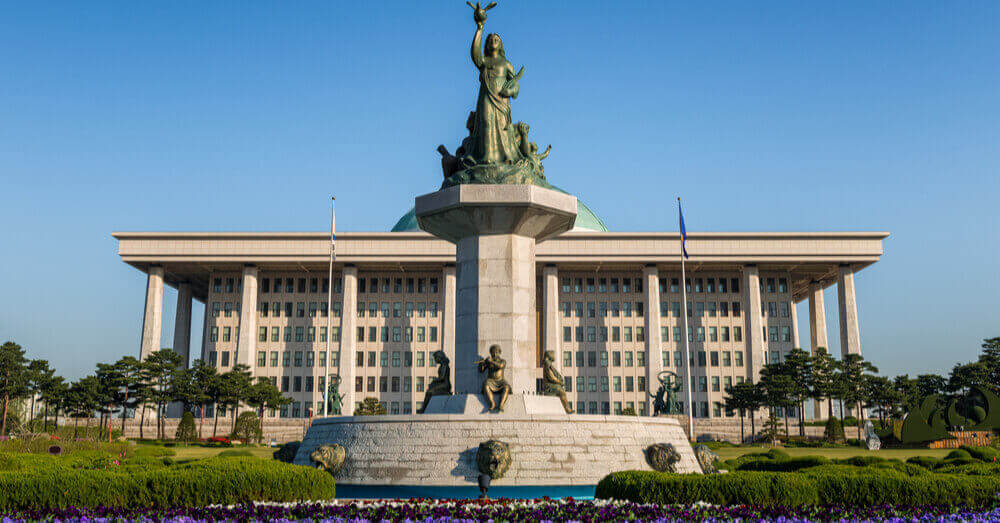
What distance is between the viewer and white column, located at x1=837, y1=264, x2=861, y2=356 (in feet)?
292

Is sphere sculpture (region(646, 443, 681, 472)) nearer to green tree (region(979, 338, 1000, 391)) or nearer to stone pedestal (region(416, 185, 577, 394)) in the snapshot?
stone pedestal (region(416, 185, 577, 394))

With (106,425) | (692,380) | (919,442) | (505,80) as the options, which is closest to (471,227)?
(505,80)

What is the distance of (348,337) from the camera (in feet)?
302

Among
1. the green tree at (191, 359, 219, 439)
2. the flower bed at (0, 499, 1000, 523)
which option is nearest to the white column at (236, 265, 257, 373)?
the green tree at (191, 359, 219, 439)

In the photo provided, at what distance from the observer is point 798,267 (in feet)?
315

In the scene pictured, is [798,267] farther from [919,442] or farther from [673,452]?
[673,452]

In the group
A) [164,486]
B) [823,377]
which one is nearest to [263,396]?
[823,377]

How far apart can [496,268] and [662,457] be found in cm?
727

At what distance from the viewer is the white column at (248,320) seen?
3617 inches

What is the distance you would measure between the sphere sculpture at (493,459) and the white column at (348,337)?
7164 centimetres

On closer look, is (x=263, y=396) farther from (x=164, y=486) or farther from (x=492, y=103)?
(x=164, y=486)

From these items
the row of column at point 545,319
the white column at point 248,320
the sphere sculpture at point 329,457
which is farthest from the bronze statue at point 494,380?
the white column at point 248,320

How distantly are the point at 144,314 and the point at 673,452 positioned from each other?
273 ft

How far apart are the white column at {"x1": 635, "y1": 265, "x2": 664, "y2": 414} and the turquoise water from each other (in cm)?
7346
